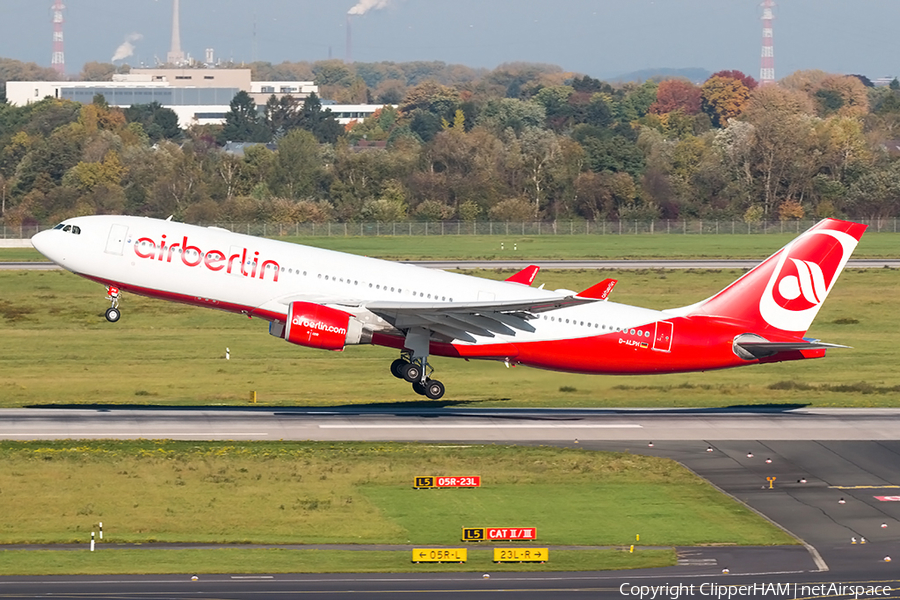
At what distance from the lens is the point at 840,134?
19212cm

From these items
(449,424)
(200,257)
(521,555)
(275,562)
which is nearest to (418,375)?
(449,424)

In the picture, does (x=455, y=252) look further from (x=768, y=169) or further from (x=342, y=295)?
(x=342, y=295)

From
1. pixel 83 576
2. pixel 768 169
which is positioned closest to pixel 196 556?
pixel 83 576

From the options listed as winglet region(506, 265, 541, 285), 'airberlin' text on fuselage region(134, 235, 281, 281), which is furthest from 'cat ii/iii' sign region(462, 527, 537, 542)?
winglet region(506, 265, 541, 285)

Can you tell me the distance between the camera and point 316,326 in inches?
2000

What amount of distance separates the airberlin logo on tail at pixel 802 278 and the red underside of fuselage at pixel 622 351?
1162mm

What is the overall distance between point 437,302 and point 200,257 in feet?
33.0

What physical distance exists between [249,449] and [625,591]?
20132mm

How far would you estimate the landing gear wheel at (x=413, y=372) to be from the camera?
54.7 metres

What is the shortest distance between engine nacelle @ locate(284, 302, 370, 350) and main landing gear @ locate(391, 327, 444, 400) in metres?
3.59

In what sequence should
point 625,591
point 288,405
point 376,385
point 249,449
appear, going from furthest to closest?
point 376,385, point 288,405, point 249,449, point 625,591

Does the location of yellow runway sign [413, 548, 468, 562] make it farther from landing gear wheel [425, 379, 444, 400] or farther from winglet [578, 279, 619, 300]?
landing gear wheel [425, 379, 444, 400]

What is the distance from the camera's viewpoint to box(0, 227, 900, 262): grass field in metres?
136

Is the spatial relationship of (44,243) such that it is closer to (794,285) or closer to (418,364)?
(418,364)
